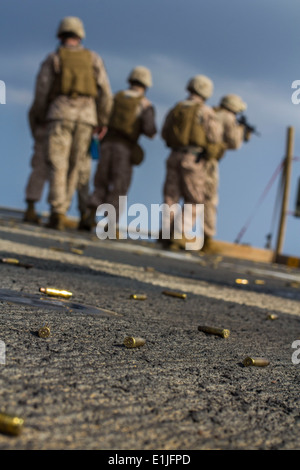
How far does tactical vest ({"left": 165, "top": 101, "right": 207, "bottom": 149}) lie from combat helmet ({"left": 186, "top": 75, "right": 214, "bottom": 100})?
241 millimetres

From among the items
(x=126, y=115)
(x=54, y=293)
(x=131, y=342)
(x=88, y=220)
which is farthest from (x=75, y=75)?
(x=131, y=342)

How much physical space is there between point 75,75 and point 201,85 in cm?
226

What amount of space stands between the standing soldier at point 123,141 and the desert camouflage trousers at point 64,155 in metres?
1.30

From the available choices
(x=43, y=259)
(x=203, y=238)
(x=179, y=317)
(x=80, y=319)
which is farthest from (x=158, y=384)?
(x=203, y=238)

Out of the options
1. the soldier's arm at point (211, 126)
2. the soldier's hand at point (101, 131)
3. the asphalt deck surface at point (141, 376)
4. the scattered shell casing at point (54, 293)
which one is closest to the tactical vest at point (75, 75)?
the soldier's hand at point (101, 131)

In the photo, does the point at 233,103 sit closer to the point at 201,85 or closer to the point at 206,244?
the point at 201,85

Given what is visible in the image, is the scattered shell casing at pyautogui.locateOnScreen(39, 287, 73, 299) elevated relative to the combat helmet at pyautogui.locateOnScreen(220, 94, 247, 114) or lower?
lower

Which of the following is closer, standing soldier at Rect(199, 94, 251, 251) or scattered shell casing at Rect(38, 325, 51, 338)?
scattered shell casing at Rect(38, 325, 51, 338)

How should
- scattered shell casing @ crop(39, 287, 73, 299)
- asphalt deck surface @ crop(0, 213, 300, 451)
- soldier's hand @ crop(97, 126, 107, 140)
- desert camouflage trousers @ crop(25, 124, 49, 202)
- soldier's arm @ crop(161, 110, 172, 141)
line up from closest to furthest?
asphalt deck surface @ crop(0, 213, 300, 451) < scattered shell casing @ crop(39, 287, 73, 299) < soldier's hand @ crop(97, 126, 107, 140) < desert camouflage trousers @ crop(25, 124, 49, 202) < soldier's arm @ crop(161, 110, 172, 141)

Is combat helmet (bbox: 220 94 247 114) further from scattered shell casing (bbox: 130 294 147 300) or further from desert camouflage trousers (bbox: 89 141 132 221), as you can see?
scattered shell casing (bbox: 130 294 147 300)

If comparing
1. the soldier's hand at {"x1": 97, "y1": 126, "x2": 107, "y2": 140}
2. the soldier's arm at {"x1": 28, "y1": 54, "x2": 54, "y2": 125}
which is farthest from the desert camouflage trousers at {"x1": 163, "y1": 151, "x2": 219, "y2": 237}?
the soldier's arm at {"x1": 28, "y1": 54, "x2": 54, "y2": 125}

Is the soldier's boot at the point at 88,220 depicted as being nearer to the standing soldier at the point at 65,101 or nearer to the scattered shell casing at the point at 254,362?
the standing soldier at the point at 65,101

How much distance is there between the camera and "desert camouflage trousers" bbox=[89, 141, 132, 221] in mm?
10586

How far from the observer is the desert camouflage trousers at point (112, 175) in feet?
34.7
